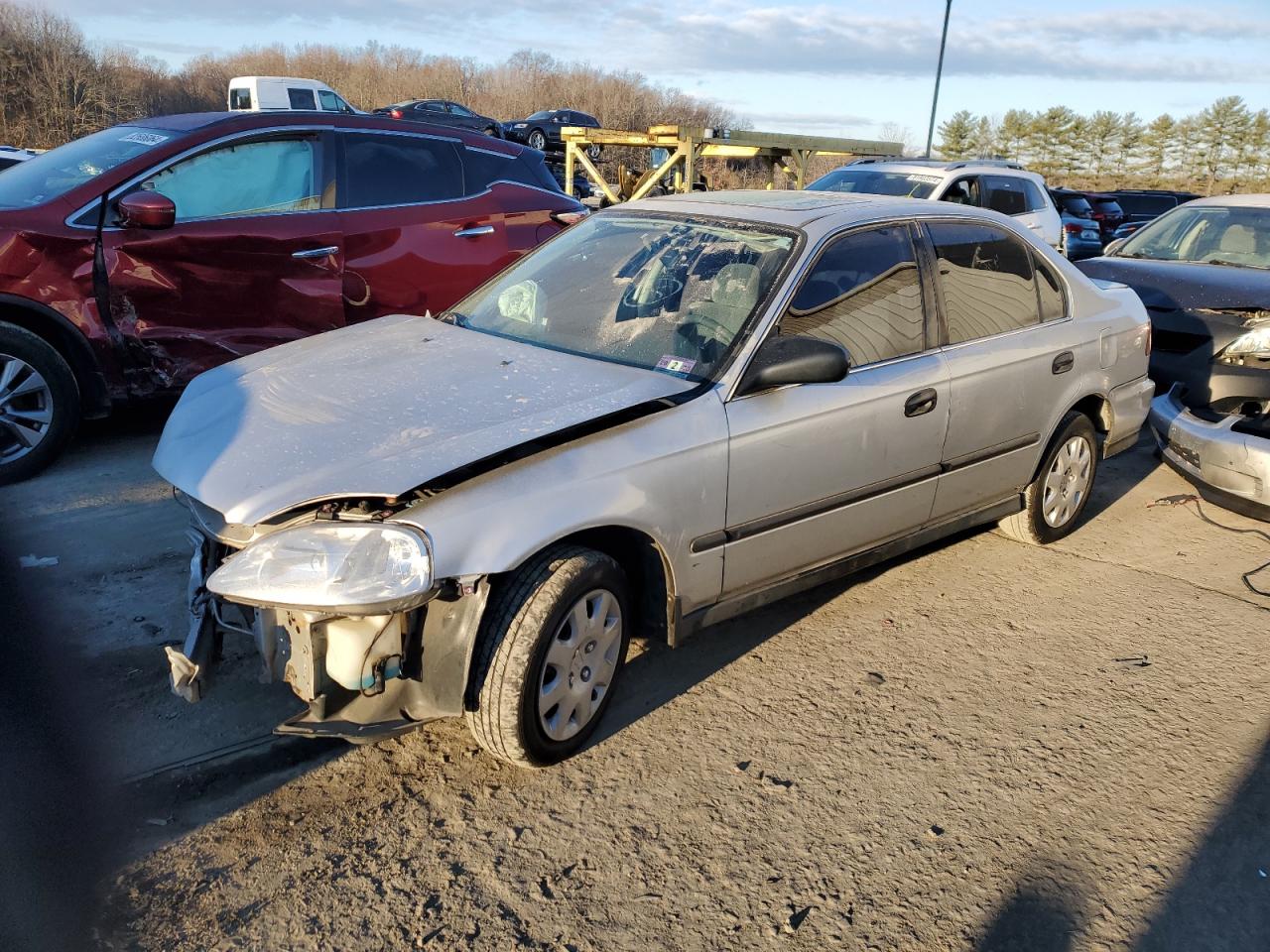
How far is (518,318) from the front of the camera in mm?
4004

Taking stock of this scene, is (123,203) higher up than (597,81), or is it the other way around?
(597,81)

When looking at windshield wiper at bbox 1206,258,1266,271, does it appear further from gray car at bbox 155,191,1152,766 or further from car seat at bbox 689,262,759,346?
car seat at bbox 689,262,759,346

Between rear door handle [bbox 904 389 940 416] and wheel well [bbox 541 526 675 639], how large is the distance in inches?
51.2

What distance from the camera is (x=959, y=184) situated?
34.6 feet

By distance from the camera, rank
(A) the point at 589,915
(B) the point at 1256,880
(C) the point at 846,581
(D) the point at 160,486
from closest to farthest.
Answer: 1. (A) the point at 589,915
2. (B) the point at 1256,880
3. (C) the point at 846,581
4. (D) the point at 160,486

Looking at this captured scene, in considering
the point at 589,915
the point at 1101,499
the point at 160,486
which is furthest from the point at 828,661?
the point at 160,486

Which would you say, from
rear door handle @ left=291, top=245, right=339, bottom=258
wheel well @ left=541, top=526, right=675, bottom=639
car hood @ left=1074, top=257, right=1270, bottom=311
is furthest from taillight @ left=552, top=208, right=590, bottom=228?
wheel well @ left=541, top=526, right=675, bottom=639

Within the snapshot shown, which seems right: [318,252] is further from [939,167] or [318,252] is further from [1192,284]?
[939,167]

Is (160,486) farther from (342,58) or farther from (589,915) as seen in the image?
(342,58)

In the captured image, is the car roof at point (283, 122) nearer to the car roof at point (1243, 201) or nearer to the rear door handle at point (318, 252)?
the rear door handle at point (318, 252)

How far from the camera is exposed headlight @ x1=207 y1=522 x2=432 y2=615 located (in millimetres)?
2570

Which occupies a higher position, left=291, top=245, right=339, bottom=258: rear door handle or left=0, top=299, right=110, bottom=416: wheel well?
left=291, top=245, right=339, bottom=258: rear door handle

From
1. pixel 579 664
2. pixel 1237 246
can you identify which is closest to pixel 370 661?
pixel 579 664

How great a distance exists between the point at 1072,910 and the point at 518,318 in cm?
279
